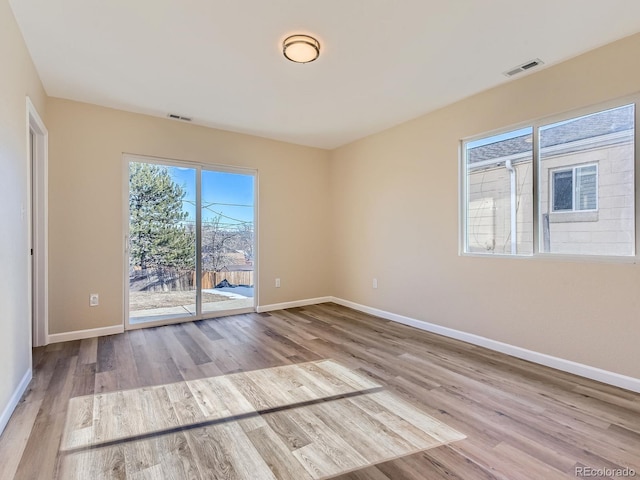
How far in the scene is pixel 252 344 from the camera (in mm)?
3336

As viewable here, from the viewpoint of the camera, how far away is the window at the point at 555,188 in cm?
245

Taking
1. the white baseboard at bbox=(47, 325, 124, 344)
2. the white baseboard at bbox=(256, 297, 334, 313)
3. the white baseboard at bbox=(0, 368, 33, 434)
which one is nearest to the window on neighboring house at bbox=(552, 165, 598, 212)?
the white baseboard at bbox=(256, 297, 334, 313)

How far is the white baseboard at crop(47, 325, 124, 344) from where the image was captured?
3.35 meters

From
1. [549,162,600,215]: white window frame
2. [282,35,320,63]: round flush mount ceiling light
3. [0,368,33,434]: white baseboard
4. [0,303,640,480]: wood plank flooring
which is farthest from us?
[549,162,600,215]: white window frame

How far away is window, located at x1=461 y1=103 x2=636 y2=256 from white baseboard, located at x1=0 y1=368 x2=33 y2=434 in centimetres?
397

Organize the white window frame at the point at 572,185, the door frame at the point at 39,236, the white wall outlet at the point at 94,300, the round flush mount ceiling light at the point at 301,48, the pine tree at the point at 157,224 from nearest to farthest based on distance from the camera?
1. the round flush mount ceiling light at the point at 301,48
2. the white window frame at the point at 572,185
3. the door frame at the point at 39,236
4. the white wall outlet at the point at 94,300
5. the pine tree at the point at 157,224

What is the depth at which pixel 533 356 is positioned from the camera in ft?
9.30

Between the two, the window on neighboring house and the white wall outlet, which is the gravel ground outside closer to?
the white wall outlet

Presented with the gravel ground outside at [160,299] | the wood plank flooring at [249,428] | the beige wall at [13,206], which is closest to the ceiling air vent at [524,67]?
the wood plank flooring at [249,428]

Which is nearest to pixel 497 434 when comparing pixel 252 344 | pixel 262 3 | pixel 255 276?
pixel 252 344

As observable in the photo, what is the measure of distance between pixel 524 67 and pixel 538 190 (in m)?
1.08

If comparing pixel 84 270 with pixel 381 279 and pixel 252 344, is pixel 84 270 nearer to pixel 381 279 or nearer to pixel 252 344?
pixel 252 344

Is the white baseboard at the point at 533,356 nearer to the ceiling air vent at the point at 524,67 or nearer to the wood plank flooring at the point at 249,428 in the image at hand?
the wood plank flooring at the point at 249,428

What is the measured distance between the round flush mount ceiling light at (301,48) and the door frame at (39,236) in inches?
103
